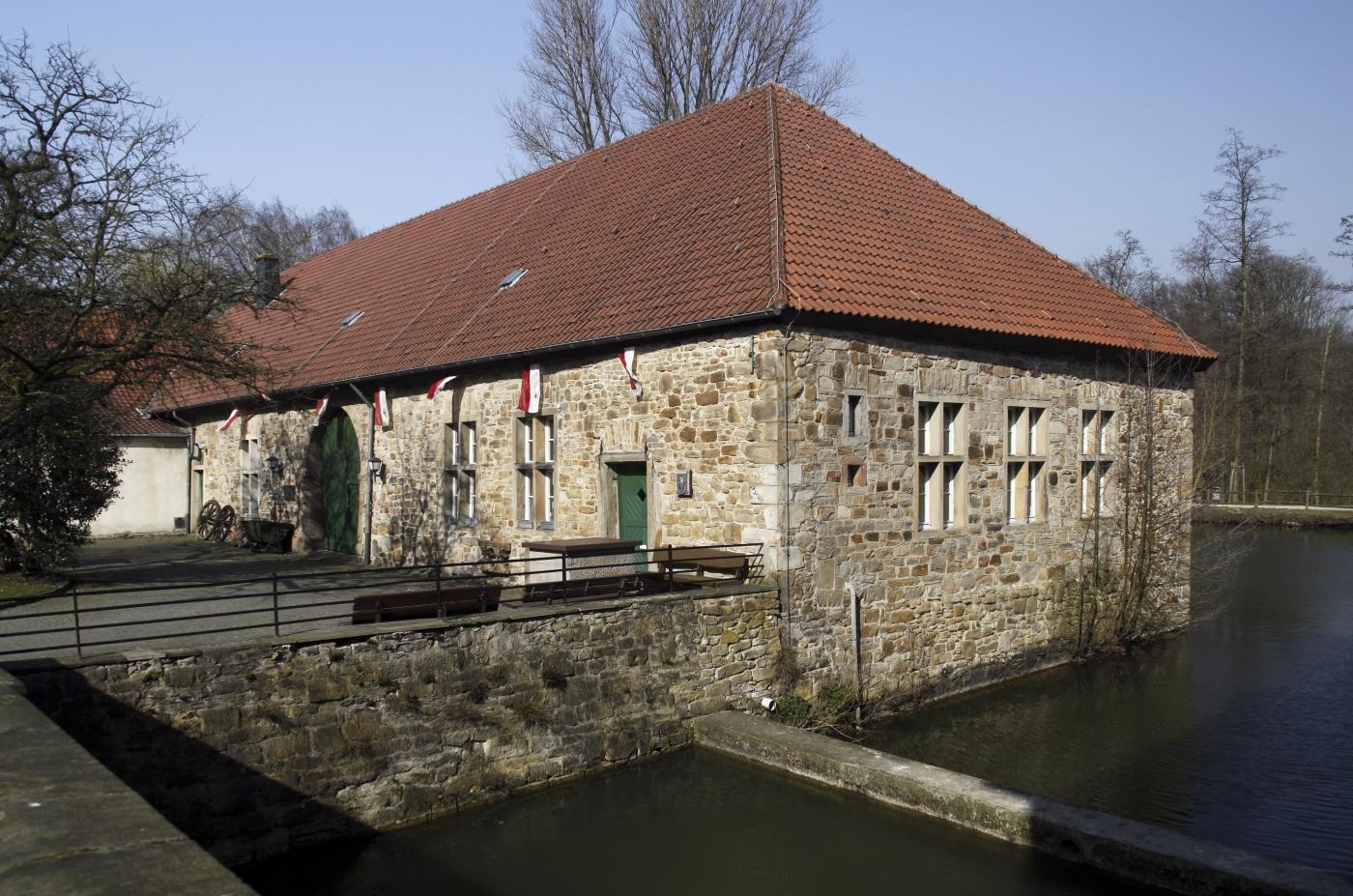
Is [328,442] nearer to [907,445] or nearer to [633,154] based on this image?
[633,154]

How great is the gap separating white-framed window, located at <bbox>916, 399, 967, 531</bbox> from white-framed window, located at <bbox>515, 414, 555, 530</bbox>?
4.82m

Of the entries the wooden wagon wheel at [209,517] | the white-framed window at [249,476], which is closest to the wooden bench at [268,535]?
the white-framed window at [249,476]

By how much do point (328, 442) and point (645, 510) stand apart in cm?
926

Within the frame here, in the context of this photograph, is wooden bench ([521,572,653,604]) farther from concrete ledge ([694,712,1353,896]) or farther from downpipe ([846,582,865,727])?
downpipe ([846,582,865,727])

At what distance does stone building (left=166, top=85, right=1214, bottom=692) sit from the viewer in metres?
11.8

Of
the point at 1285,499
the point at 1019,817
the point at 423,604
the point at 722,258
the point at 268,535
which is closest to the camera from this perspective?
the point at 1019,817

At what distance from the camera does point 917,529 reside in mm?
12914

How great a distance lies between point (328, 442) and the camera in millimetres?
19938

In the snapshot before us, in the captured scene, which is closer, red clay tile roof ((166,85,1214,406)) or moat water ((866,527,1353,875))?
moat water ((866,527,1353,875))

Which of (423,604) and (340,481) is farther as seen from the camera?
(340,481)

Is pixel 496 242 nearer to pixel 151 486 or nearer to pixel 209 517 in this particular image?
pixel 209 517

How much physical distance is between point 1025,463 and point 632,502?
5.40 m

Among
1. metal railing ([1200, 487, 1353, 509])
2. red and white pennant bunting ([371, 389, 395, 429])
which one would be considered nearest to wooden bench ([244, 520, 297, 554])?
red and white pennant bunting ([371, 389, 395, 429])

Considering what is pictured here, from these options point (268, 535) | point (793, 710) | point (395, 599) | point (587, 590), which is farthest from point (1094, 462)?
point (268, 535)
